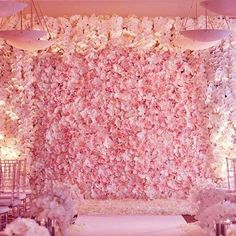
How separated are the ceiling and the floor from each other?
313cm

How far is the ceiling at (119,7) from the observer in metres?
9.46

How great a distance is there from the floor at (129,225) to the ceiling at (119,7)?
3.13 meters

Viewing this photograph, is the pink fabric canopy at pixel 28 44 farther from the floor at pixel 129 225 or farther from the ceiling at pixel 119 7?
the floor at pixel 129 225

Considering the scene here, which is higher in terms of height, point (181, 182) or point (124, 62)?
point (124, 62)

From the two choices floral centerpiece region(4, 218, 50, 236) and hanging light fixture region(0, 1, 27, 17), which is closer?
floral centerpiece region(4, 218, 50, 236)

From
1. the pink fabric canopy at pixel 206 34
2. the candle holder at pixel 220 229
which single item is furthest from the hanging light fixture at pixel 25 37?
the candle holder at pixel 220 229

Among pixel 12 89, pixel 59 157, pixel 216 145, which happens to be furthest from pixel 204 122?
pixel 12 89

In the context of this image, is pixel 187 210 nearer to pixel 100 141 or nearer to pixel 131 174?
pixel 131 174

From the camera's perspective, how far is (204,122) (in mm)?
10086

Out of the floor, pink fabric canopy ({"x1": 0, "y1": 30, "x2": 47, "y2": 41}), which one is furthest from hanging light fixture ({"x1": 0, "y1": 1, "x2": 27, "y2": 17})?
the floor

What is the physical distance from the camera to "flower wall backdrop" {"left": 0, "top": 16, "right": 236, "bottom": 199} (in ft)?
33.1

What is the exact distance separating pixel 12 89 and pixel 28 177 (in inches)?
55.5

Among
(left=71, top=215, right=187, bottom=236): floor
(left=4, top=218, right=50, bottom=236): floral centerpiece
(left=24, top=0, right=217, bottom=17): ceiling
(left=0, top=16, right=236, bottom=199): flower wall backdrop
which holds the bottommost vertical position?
(left=71, top=215, right=187, bottom=236): floor

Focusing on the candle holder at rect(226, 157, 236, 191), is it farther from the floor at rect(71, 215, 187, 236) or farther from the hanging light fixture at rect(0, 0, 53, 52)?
the hanging light fixture at rect(0, 0, 53, 52)
